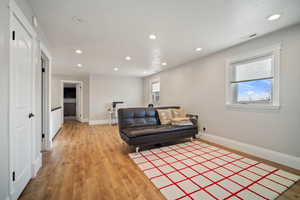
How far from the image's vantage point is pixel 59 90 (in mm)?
6785

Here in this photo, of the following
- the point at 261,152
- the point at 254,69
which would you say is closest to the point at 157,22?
the point at 254,69

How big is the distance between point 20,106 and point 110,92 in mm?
5362

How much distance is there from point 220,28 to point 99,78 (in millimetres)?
5783

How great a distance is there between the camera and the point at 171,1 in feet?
5.70

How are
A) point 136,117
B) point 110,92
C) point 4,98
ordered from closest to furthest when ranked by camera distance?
1. point 4,98
2. point 136,117
3. point 110,92

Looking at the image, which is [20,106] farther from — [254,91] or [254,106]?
[254,91]

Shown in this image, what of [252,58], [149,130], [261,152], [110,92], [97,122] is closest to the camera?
[261,152]

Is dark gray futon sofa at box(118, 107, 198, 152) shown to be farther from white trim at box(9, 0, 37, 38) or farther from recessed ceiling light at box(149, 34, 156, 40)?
white trim at box(9, 0, 37, 38)

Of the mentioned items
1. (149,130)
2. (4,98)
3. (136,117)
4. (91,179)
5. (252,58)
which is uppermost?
(252,58)

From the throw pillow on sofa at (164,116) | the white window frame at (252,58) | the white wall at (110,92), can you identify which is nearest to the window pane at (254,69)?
the white window frame at (252,58)

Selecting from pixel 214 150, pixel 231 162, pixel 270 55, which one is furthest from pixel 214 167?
pixel 270 55

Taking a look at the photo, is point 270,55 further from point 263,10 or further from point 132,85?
point 132,85

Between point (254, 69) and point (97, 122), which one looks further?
point (97, 122)

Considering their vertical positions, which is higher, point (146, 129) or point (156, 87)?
point (156, 87)
